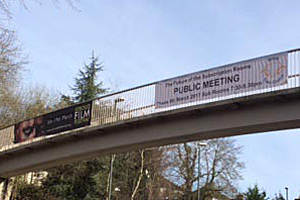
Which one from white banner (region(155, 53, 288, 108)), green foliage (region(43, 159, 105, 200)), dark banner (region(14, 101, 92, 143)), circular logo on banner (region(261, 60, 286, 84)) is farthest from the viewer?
green foliage (region(43, 159, 105, 200))

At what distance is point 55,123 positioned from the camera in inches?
1039

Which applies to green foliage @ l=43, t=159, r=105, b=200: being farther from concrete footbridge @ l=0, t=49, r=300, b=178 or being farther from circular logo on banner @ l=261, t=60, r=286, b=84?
circular logo on banner @ l=261, t=60, r=286, b=84

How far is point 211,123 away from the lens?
63.2 feet

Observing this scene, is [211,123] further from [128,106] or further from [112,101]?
[112,101]

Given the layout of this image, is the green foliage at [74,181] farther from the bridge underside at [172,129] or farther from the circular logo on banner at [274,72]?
the circular logo on banner at [274,72]

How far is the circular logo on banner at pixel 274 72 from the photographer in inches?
687

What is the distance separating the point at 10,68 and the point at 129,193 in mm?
21548

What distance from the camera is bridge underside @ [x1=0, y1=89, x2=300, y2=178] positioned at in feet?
57.4

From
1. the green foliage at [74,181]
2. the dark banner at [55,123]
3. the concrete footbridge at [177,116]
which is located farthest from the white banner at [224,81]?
the green foliage at [74,181]

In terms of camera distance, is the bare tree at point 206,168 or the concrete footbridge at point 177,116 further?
the bare tree at point 206,168

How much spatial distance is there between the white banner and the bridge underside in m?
0.56

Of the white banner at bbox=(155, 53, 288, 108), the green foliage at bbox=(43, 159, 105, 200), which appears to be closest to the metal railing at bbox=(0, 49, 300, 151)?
the white banner at bbox=(155, 53, 288, 108)

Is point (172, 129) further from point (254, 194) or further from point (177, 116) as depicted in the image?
point (254, 194)

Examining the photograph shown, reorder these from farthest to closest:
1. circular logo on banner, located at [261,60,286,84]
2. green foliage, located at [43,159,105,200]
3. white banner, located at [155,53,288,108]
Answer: green foliage, located at [43,159,105,200] < white banner, located at [155,53,288,108] < circular logo on banner, located at [261,60,286,84]
